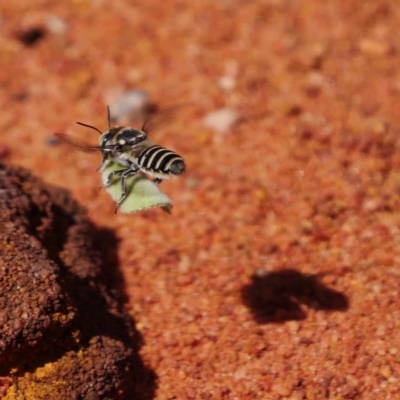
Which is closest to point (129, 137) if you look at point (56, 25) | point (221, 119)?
point (221, 119)

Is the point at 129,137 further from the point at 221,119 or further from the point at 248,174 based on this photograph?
the point at 221,119

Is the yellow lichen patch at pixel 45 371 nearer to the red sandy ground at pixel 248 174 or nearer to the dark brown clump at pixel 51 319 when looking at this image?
the dark brown clump at pixel 51 319

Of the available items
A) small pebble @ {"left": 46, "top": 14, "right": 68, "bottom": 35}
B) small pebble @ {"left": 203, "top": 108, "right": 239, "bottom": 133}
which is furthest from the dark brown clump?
small pebble @ {"left": 46, "top": 14, "right": 68, "bottom": 35}

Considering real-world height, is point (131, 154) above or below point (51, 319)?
above

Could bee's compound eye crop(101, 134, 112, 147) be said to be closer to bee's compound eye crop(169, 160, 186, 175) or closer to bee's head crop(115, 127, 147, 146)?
bee's head crop(115, 127, 147, 146)

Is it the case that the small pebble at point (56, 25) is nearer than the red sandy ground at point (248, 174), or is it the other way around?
the red sandy ground at point (248, 174)

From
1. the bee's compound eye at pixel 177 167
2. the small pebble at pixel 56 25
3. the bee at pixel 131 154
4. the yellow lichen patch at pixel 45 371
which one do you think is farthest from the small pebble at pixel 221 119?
the yellow lichen patch at pixel 45 371

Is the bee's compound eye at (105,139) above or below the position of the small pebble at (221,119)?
below

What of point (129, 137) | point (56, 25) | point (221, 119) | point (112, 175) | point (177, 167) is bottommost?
point (177, 167)
